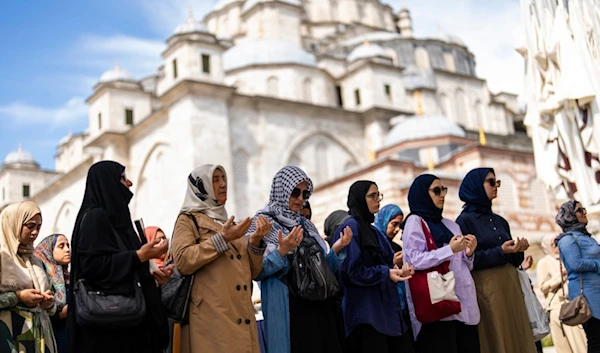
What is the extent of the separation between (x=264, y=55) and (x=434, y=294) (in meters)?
24.1

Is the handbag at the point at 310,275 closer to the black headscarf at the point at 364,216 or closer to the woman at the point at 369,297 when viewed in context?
the woman at the point at 369,297

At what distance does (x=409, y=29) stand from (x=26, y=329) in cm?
4101

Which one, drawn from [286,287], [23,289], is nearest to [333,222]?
[286,287]

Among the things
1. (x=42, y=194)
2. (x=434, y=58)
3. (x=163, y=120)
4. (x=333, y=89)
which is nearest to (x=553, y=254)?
(x=163, y=120)

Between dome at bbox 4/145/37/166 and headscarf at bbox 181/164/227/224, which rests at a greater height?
dome at bbox 4/145/37/166

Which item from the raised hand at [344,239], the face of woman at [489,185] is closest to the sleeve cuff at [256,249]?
the raised hand at [344,239]

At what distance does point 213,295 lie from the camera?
13.1 ft

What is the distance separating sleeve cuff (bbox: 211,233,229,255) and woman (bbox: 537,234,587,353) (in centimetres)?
392

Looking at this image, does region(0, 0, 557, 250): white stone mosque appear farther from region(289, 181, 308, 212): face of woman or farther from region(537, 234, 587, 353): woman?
region(289, 181, 308, 212): face of woman

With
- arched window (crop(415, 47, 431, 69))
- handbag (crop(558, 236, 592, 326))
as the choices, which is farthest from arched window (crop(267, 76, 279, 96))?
handbag (crop(558, 236, 592, 326))

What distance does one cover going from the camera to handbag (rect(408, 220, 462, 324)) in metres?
4.56

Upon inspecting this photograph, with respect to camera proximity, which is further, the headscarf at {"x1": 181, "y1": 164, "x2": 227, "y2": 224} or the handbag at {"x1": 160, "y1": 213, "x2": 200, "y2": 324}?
the headscarf at {"x1": 181, "y1": 164, "x2": 227, "y2": 224}

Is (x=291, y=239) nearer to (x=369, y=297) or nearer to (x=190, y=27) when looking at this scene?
(x=369, y=297)

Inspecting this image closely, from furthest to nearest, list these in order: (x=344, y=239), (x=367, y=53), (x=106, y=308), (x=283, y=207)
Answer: (x=367, y=53) < (x=283, y=207) < (x=344, y=239) < (x=106, y=308)
